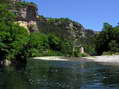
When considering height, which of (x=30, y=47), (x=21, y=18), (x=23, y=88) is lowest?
(x=23, y=88)

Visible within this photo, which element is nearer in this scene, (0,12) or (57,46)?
(0,12)

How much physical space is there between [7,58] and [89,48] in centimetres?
13852

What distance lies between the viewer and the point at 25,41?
67.2m

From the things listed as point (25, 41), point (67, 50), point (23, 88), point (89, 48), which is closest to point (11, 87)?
point (23, 88)

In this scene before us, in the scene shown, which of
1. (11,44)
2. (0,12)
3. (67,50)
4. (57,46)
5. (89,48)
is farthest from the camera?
(89,48)

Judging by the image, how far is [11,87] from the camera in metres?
30.8

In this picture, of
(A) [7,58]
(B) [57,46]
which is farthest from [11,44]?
(B) [57,46]

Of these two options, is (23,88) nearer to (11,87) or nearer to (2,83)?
(11,87)

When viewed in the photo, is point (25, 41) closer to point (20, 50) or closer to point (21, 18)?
point (20, 50)

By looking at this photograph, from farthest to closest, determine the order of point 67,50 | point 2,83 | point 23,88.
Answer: point 67,50, point 2,83, point 23,88

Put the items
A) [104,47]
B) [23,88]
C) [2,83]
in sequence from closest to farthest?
[23,88] → [2,83] → [104,47]

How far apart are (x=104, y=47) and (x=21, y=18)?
80.8 metres

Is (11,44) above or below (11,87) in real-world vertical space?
above

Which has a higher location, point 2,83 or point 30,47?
point 30,47
